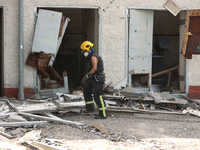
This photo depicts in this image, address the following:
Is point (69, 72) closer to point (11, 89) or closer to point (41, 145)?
point (11, 89)

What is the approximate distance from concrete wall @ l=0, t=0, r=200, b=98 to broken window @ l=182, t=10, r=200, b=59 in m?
0.23

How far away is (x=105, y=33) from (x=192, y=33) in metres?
2.61

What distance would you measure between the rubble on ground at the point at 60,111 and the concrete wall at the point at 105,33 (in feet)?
2.08

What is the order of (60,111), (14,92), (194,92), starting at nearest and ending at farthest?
(60,111)
(14,92)
(194,92)

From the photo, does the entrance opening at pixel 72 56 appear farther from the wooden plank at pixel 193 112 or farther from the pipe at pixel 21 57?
the wooden plank at pixel 193 112

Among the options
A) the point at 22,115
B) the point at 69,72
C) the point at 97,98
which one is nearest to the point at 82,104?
the point at 97,98

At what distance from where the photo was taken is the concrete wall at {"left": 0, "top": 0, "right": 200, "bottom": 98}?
7602mm

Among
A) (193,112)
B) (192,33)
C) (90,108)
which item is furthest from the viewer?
(192,33)

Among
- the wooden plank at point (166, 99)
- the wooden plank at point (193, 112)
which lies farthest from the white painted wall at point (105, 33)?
the wooden plank at point (193, 112)

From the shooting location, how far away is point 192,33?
816 cm

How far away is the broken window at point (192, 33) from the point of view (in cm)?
813

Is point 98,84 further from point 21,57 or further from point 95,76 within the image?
point 21,57

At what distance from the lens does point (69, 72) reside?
10.7 meters

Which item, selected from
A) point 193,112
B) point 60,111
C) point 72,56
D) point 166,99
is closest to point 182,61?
point 166,99
